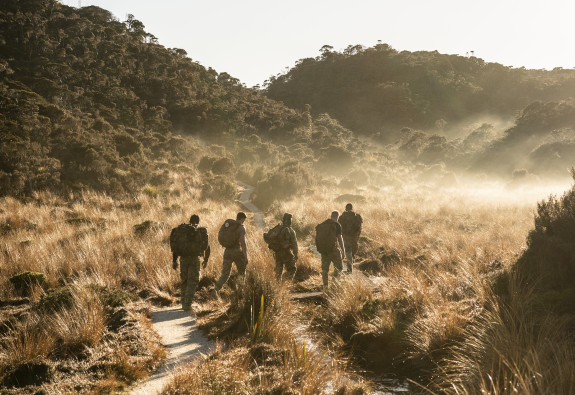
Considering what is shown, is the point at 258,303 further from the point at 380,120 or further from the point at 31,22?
the point at 380,120

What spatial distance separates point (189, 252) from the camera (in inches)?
267

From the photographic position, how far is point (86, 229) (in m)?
12.1

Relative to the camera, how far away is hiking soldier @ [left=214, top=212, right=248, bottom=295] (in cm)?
738

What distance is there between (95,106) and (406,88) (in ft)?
229

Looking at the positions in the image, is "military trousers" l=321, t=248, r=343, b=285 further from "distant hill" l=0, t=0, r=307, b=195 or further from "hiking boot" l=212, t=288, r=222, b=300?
"distant hill" l=0, t=0, r=307, b=195

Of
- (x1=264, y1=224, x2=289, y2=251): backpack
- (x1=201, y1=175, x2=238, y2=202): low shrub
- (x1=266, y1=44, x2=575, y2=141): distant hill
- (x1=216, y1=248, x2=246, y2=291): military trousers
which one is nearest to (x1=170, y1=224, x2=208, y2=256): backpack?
(x1=216, y1=248, x2=246, y2=291): military trousers

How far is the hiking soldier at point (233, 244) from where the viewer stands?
290 inches

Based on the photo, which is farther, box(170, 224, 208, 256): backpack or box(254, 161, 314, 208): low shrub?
box(254, 161, 314, 208): low shrub

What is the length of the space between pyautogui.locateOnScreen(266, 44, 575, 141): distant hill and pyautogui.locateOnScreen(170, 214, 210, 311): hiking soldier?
2674 inches

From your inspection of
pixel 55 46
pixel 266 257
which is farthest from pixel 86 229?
pixel 55 46

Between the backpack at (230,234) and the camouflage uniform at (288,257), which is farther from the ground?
the backpack at (230,234)

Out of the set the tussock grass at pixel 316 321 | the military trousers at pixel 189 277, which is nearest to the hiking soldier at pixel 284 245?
the tussock grass at pixel 316 321

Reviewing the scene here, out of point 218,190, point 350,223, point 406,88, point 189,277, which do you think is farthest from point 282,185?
point 406,88

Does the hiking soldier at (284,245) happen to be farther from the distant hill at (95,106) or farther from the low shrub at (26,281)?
the distant hill at (95,106)
